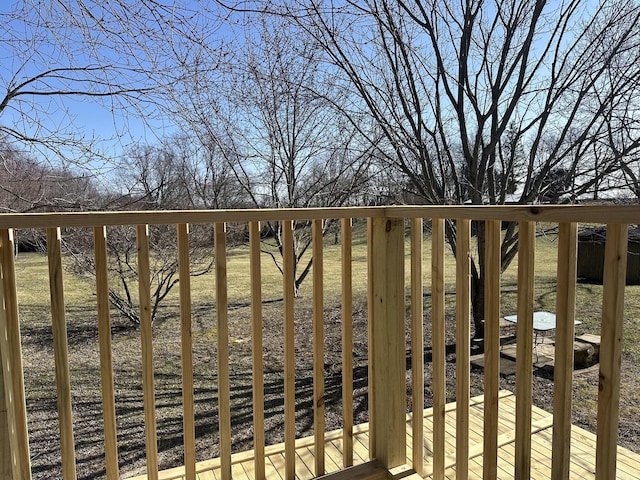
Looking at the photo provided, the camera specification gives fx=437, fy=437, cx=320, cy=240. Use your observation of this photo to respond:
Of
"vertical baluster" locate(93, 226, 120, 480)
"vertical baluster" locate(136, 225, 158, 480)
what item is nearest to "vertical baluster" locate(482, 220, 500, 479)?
"vertical baluster" locate(136, 225, 158, 480)

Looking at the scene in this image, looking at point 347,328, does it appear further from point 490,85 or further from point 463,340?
point 490,85

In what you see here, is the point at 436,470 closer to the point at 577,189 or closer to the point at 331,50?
the point at 577,189

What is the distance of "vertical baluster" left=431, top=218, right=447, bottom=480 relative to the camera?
1536 mm

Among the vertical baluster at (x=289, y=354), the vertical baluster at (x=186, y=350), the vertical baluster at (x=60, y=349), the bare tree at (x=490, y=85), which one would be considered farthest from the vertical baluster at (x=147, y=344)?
the bare tree at (x=490, y=85)

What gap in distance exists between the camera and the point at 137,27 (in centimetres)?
260

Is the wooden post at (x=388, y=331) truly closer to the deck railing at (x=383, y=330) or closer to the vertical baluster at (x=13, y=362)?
the deck railing at (x=383, y=330)

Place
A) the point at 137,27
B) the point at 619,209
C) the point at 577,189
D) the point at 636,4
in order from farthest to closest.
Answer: the point at 577,189 → the point at 636,4 → the point at 137,27 → the point at 619,209

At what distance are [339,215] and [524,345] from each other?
0.78 meters

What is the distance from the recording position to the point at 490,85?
4.73m

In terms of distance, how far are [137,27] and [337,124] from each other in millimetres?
3304

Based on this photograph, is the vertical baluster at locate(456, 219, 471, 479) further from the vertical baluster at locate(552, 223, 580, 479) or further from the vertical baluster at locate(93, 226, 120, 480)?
the vertical baluster at locate(93, 226, 120, 480)

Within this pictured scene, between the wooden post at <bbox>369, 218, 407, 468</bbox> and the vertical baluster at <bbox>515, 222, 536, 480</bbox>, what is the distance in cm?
60

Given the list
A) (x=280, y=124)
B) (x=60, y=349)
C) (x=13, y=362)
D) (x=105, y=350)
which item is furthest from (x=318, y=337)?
(x=280, y=124)

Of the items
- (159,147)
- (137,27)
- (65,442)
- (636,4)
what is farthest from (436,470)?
(636,4)
